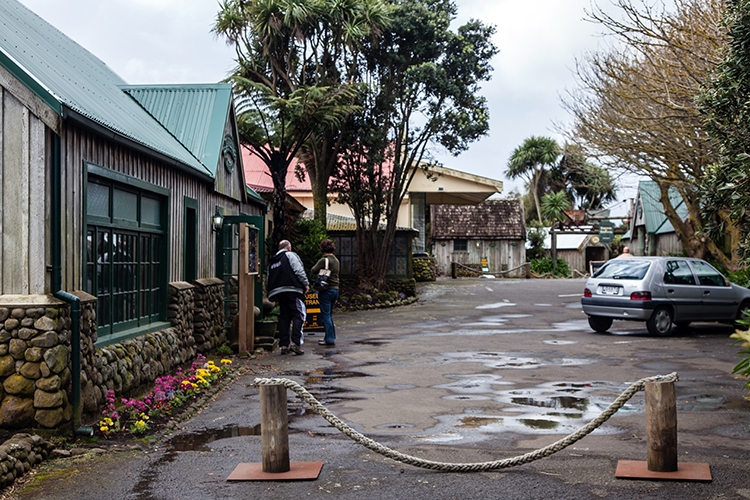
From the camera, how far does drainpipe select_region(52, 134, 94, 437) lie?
25.0 ft

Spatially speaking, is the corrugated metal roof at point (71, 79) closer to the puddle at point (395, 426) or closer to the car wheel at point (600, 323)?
the puddle at point (395, 426)

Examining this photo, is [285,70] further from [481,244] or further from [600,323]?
[481,244]

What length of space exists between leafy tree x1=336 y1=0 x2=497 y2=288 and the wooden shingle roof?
23.6 m

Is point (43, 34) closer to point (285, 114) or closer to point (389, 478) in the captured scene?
point (389, 478)

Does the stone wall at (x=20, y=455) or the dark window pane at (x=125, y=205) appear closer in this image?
the stone wall at (x=20, y=455)

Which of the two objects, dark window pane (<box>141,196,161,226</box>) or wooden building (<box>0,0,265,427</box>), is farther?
dark window pane (<box>141,196,161,226</box>)

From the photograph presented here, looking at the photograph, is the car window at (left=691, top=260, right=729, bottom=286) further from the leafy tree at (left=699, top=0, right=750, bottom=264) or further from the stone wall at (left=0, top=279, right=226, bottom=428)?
the stone wall at (left=0, top=279, right=226, bottom=428)

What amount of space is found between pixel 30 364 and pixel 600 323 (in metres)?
13.3

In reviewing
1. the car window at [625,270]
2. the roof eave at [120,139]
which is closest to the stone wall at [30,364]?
the roof eave at [120,139]

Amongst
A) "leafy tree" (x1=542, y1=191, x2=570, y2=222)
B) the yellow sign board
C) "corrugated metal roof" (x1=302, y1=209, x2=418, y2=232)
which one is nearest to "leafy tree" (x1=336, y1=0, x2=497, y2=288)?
"corrugated metal roof" (x1=302, y1=209, x2=418, y2=232)

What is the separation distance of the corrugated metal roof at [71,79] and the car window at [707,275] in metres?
10.4

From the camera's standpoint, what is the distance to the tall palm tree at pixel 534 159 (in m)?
66.2

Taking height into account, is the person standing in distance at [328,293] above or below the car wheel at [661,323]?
above

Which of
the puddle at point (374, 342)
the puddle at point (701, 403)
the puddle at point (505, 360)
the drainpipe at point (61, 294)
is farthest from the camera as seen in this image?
the puddle at point (374, 342)
